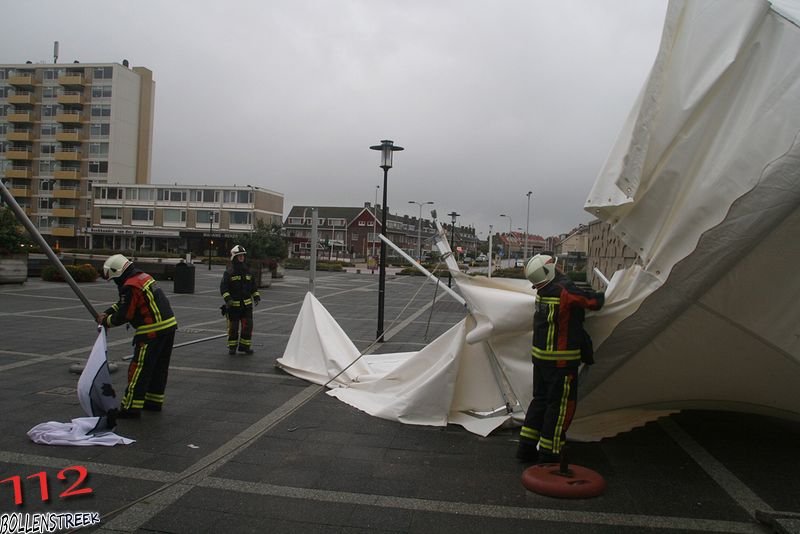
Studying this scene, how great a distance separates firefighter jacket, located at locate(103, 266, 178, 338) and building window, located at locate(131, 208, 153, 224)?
7058cm

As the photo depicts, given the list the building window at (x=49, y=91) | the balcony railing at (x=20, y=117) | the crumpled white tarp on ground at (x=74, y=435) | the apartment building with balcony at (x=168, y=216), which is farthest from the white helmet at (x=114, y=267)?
the building window at (x=49, y=91)

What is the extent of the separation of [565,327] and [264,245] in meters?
26.2

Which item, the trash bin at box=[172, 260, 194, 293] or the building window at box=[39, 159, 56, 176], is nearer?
the trash bin at box=[172, 260, 194, 293]

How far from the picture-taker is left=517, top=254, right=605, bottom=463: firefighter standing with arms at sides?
15.0 feet

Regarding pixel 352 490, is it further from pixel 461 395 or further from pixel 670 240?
pixel 670 240

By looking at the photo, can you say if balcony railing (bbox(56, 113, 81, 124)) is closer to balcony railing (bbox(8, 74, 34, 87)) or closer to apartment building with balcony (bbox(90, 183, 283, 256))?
balcony railing (bbox(8, 74, 34, 87))

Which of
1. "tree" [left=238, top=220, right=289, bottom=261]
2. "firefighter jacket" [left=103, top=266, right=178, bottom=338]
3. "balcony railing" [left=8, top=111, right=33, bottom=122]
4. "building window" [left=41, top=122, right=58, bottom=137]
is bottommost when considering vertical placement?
"firefighter jacket" [left=103, top=266, right=178, bottom=338]

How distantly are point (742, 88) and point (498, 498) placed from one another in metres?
3.47

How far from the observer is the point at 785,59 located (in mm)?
3564

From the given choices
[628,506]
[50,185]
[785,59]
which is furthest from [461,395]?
[50,185]

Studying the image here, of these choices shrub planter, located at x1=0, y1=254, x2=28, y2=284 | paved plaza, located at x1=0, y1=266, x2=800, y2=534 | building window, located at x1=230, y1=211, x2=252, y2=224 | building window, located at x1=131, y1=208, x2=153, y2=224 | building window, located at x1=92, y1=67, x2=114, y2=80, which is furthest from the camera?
building window, located at x1=230, y1=211, x2=252, y2=224

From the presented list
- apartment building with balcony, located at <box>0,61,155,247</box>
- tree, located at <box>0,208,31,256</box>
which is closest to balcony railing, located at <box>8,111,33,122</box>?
apartment building with balcony, located at <box>0,61,155,247</box>

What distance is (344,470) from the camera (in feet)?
15.2

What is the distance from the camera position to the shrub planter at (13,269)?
19.6 m
